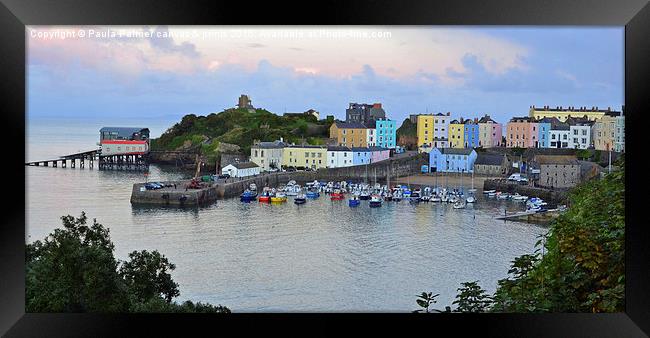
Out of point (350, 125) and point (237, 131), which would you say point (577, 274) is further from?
point (237, 131)

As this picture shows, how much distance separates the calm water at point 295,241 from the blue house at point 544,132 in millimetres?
513

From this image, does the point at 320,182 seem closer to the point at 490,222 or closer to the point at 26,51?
the point at 490,222

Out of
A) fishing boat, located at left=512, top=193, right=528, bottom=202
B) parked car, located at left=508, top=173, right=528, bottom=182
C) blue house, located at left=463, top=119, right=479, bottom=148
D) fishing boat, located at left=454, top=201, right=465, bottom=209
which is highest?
blue house, located at left=463, top=119, right=479, bottom=148

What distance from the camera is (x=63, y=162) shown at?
536 cm

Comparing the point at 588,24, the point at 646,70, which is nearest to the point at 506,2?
the point at 588,24

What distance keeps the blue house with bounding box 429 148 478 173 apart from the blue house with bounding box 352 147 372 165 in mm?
471

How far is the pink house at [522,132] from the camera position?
5.56 metres

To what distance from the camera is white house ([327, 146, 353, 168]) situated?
5.68 meters

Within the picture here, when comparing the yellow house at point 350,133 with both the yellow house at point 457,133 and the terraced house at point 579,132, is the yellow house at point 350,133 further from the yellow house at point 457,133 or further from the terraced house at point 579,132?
the terraced house at point 579,132

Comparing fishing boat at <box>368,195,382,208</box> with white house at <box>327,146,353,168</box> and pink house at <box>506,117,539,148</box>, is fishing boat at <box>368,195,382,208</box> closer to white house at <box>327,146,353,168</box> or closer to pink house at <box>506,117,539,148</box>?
white house at <box>327,146,353,168</box>

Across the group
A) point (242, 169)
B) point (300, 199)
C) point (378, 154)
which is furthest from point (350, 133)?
point (242, 169)

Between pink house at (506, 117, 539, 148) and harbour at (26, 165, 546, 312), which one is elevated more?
pink house at (506, 117, 539, 148)

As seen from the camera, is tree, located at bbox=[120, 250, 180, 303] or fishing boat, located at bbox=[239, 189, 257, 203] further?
fishing boat, located at bbox=[239, 189, 257, 203]

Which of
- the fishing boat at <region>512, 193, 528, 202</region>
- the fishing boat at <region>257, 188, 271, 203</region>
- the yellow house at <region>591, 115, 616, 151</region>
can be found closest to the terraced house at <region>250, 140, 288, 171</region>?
the fishing boat at <region>257, 188, 271, 203</region>
